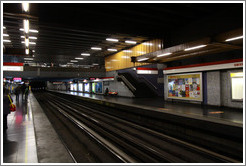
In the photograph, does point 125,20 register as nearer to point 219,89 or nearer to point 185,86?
point 185,86

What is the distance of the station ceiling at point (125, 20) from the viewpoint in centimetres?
1026

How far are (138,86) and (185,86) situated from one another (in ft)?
27.0

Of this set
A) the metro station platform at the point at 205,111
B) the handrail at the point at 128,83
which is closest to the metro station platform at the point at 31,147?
the metro station platform at the point at 205,111

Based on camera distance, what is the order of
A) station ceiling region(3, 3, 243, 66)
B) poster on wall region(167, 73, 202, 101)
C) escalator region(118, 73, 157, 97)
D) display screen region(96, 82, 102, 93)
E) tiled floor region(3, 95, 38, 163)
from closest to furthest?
tiled floor region(3, 95, 38, 163) < poster on wall region(167, 73, 202, 101) < station ceiling region(3, 3, 243, 66) < escalator region(118, 73, 157, 97) < display screen region(96, 82, 102, 93)

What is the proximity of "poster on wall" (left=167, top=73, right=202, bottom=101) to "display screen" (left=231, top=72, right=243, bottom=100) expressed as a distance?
5.76ft

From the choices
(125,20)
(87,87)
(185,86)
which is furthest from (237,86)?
(87,87)

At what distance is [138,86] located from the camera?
734 inches

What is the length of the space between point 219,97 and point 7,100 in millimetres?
9751

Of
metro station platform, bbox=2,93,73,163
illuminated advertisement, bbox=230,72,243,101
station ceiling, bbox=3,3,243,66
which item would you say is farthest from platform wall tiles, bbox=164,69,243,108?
metro station platform, bbox=2,93,73,163

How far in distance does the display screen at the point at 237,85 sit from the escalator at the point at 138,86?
9539 millimetres

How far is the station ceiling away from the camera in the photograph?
404 inches

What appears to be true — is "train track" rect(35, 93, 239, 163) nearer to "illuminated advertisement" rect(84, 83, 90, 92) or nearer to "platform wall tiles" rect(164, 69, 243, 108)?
"platform wall tiles" rect(164, 69, 243, 108)

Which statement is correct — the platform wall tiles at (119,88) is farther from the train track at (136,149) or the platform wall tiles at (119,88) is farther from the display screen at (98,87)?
the train track at (136,149)

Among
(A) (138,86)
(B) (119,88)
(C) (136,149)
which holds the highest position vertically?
(A) (138,86)
